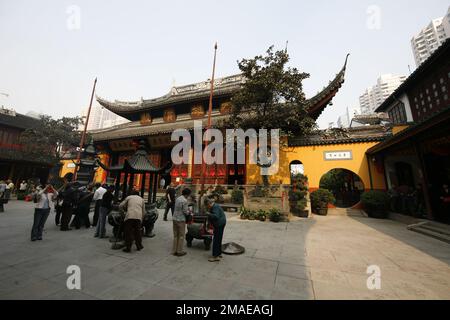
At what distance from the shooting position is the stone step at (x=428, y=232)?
19.5ft

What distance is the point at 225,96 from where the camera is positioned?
16.1 metres

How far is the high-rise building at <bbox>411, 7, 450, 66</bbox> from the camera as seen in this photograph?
64875mm

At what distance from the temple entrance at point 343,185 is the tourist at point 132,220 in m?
16.7

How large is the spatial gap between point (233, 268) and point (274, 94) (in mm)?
8858

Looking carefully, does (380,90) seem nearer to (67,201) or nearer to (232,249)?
(232,249)

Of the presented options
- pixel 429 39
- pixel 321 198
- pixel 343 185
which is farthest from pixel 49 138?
pixel 429 39

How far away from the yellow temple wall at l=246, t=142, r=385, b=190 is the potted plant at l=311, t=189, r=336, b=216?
1.12 metres

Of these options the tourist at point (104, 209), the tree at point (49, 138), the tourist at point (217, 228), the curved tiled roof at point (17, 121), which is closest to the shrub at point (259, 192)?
the tourist at point (217, 228)

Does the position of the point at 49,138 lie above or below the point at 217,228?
above

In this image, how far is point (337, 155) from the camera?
38.5ft

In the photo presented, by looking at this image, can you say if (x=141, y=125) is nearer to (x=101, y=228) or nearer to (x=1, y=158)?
(x=1, y=158)

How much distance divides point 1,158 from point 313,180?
84.0 ft

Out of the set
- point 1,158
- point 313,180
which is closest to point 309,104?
point 313,180

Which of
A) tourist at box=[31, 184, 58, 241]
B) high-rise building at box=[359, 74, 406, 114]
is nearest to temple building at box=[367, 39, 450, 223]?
tourist at box=[31, 184, 58, 241]
